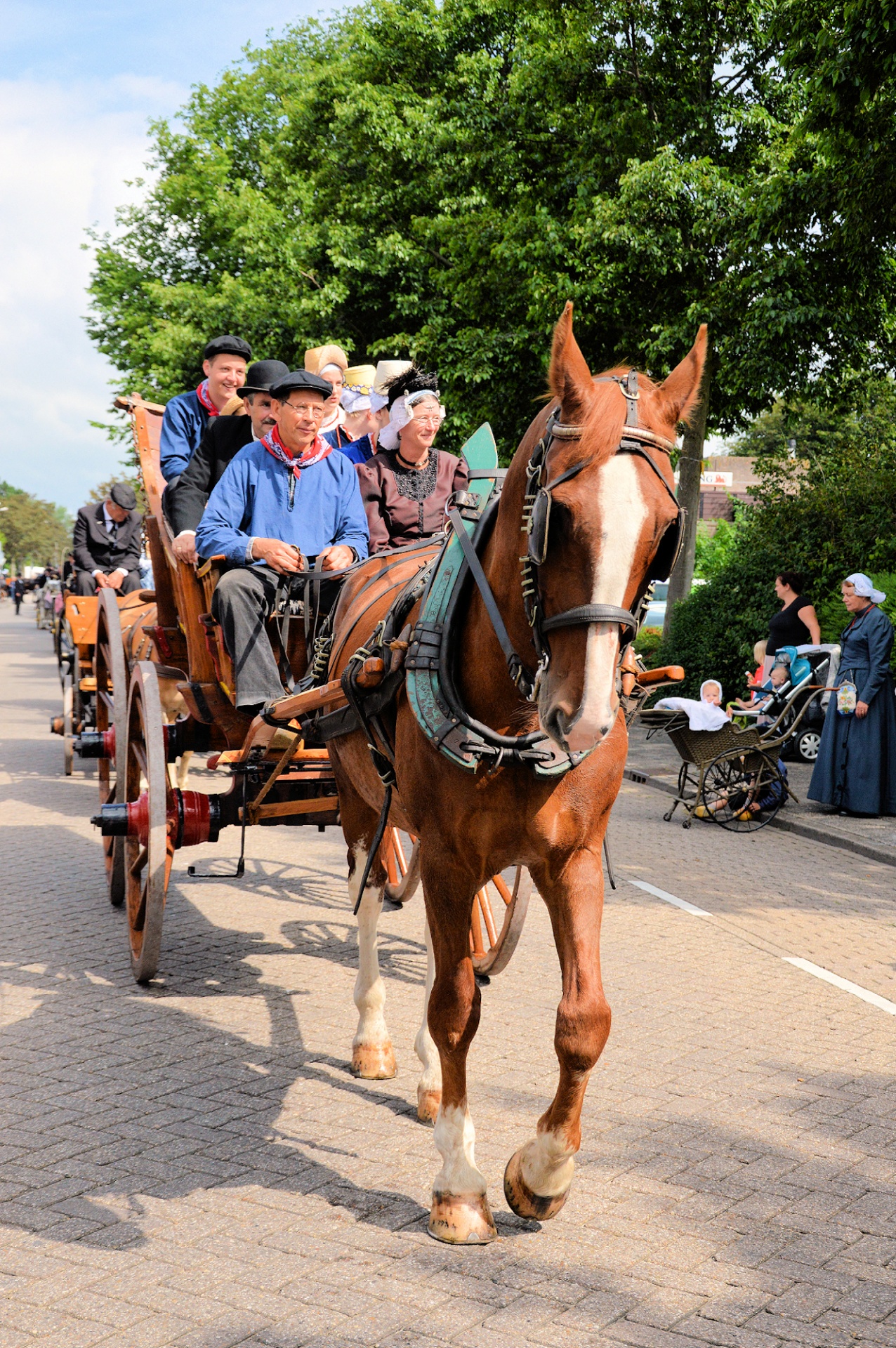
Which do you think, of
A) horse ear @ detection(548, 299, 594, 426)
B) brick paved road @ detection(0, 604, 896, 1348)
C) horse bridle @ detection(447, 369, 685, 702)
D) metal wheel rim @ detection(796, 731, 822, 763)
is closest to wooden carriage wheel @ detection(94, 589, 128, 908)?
brick paved road @ detection(0, 604, 896, 1348)

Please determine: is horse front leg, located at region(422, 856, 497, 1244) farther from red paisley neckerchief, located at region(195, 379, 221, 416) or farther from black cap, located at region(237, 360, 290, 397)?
red paisley neckerchief, located at region(195, 379, 221, 416)

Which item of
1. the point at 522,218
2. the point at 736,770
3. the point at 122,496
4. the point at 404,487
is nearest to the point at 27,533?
the point at 522,218

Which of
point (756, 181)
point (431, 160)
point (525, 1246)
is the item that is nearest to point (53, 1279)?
point (525, 1246)

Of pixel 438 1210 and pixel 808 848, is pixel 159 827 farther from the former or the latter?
pixel 808 848

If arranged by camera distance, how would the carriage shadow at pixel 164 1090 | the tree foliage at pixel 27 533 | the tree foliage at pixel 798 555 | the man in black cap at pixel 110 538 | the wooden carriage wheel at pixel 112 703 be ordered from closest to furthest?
the carriage shadow at pixel 164 1090, the wooden carriage wheel at pixel 112 703, the man in black cap at pixel 110 538, the tree foliage at pixel 798 555, the tree foliage at pixel 27 533

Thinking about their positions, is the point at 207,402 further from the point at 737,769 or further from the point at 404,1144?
the point at 737,769

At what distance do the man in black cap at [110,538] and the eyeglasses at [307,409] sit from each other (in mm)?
8458

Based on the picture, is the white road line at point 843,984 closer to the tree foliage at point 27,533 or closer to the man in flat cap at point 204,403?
the man in flat cap at point 204,403

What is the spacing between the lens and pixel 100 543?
13.6 meters

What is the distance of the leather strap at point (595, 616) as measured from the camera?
8.54ft

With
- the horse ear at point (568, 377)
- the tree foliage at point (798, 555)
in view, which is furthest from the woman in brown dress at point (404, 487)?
the tree foliage at point (798, 555)

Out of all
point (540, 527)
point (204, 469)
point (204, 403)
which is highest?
point (204, 403)

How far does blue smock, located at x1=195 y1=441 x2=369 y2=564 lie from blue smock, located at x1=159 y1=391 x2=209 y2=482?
1.47m

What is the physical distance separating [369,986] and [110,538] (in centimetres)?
993
